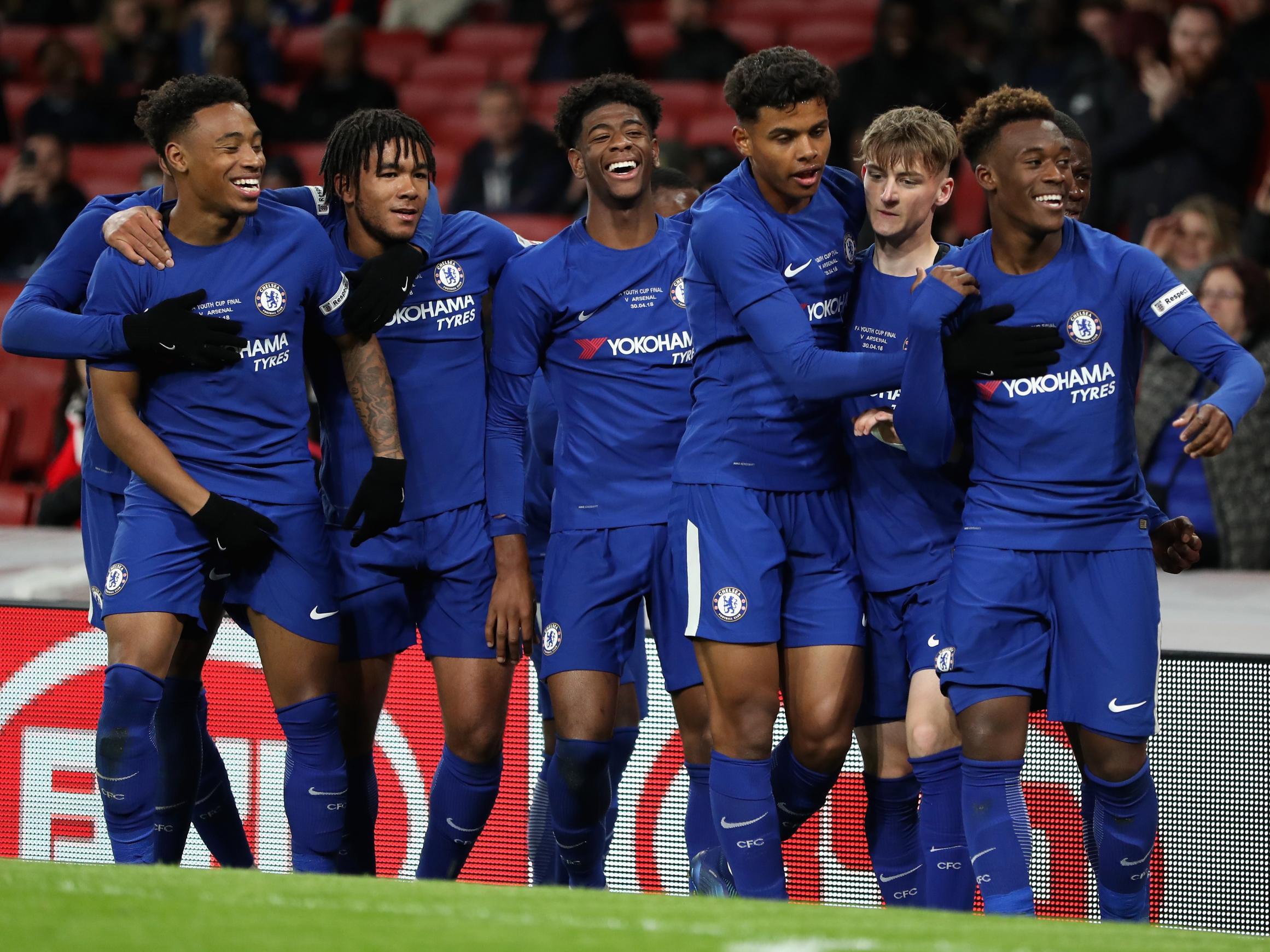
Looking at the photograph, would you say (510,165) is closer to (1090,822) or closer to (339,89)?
(339,89)

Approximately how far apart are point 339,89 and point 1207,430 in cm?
865

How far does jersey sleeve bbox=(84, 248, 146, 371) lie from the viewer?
4.51 m

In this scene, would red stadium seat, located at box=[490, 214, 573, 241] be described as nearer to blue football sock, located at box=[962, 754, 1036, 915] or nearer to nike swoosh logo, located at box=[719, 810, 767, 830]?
nike swoosh logo, located at box=[719, 810, 767, 830]

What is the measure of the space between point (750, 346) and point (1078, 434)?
0.88m

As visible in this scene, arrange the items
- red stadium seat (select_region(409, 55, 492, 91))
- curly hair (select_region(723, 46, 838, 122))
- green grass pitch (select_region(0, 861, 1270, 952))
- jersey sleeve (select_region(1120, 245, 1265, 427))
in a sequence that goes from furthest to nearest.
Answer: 1. red stadium seat (select_region(409, 55, 492, 91))
2. curly hair (select_region(723, 46, 838, 122))
3. jersey sleeve (select_region(1120, 245, 1265, 427))
4. green grass pitch (select_region(0, 861, 1270, 952))

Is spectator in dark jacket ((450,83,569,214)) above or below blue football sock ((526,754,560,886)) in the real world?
above

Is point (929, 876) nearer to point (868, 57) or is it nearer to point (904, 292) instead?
point (904, 292)

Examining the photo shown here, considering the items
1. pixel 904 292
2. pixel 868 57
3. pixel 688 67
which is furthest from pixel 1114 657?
A: pixel 688 67

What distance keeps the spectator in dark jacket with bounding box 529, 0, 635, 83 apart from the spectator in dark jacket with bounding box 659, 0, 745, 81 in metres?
0.36

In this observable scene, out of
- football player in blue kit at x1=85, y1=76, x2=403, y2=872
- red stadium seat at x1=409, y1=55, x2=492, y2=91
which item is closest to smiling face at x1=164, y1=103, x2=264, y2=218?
football player in blue kit at x1=85, y1=76, x2=403, y2=872

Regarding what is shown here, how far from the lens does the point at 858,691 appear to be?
443 cm

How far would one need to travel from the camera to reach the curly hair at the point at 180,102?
4555 mm

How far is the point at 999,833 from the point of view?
4.05m

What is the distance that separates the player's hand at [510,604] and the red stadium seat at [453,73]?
8271mm
